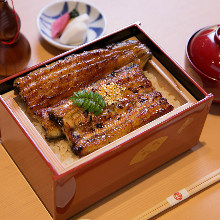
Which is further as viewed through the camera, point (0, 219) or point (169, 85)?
point (169, 85)

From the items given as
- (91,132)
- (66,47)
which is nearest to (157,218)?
(91,132)

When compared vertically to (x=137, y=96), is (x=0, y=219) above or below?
below

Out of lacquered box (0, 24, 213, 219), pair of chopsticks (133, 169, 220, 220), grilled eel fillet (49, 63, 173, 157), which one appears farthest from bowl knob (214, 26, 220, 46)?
pair of chopsticks (133, 169, 220, 220)

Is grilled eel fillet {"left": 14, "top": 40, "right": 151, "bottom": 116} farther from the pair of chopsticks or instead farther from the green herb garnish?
the pair of chopsticks

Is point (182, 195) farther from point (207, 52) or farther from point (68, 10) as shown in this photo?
point (68, 10)

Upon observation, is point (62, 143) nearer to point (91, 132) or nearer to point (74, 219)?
point (91, 132)
